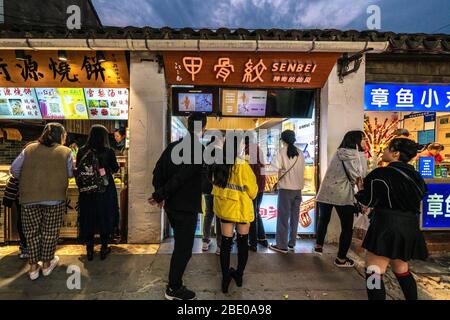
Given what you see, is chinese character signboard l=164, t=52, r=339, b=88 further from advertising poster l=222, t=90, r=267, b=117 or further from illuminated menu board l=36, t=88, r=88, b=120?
illuminated menu board l=36, t=88, r=88, b=120

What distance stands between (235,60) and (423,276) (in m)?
5.02

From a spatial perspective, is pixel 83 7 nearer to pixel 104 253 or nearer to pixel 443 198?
pixel 104 253

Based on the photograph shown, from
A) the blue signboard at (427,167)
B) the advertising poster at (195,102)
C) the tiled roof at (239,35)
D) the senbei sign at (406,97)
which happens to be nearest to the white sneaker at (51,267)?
the advertising poster at (195,102)

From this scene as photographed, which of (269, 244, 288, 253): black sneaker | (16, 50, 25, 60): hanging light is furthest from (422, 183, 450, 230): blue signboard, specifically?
(16, 50, 25, 60): hanging light

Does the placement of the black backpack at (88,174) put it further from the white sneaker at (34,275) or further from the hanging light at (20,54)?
the hanging light at (20,54)

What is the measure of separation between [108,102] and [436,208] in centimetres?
714

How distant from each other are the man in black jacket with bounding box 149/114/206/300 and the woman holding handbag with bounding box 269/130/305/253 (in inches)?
80.4

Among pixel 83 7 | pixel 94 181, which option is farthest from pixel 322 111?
pixel 83 7

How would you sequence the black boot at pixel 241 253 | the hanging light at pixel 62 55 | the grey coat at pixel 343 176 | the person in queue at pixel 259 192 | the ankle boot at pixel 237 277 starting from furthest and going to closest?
the hanging light at pixel 62 55
the person in queue at pixel 259 192
the grey coat at pixel 343 176
the ankle boot at pixel 237 277
the black boot at pixel 241 253

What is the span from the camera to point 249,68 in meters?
5.35

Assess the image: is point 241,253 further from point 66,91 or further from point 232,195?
point 66,91

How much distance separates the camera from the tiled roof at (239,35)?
491 centimetres

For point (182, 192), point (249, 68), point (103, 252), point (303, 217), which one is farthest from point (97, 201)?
point (303, 217)

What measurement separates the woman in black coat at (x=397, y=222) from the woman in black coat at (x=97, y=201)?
3921 mm
